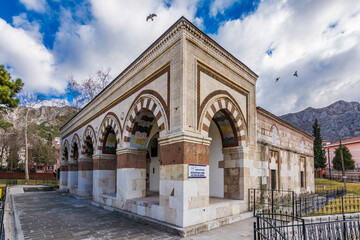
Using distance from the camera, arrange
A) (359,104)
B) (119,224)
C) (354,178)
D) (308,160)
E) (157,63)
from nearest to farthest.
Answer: (119,224) < (157,63) < (308,160) < (354,178) < (359,104)

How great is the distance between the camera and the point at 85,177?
1366 cm

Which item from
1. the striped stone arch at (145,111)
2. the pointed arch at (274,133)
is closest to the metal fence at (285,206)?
the pointed arch at (274,133)

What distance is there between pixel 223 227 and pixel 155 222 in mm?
1984

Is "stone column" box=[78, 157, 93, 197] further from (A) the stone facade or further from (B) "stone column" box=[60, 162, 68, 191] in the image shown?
(B) "stone column" box=[60, 162, 68, 191]

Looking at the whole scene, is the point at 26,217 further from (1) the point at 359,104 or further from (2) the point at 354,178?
(1) the point at 359,104

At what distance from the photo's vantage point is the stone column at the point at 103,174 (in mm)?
11052

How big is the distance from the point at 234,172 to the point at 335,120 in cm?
10841

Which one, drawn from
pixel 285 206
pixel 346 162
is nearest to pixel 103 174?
pixel 285 206

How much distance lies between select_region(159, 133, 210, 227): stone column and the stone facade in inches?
1.0

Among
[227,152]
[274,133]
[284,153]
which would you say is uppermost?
[274,133]

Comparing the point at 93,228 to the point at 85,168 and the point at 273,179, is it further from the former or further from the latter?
the point at 273,179

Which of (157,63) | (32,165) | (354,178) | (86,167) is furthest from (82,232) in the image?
(32,165)

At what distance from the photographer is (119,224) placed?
273 inches

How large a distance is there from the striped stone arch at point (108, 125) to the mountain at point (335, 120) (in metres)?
91.1
